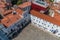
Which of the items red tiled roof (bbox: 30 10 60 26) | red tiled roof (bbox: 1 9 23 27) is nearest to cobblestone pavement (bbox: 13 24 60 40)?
red tiled roof (bbox: 30 10 60 26)

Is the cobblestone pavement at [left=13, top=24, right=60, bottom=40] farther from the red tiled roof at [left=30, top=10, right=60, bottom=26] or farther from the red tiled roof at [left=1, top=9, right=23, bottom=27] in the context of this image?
the red tiled roof at [left=1, top=9, right=23, bottom=27]

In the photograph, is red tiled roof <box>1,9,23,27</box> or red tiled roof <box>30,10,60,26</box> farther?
red tiled roof <box>30,10,60,26</box>

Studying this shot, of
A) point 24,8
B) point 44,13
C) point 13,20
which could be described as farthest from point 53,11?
point 13,20

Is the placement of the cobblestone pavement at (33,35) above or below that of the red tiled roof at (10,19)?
below

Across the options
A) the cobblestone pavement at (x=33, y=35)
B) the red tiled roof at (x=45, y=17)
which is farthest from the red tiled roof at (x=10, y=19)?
the cobblestone pavement at (x=33, y=35)

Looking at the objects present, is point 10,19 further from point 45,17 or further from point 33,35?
point 45,17

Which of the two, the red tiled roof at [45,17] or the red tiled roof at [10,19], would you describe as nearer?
the red tiled roof at [10,19]

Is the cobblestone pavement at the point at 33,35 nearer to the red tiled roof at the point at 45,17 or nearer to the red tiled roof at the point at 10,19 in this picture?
the red tiled roof at the point at 45,17

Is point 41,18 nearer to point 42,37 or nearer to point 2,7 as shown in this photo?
point 42,37
